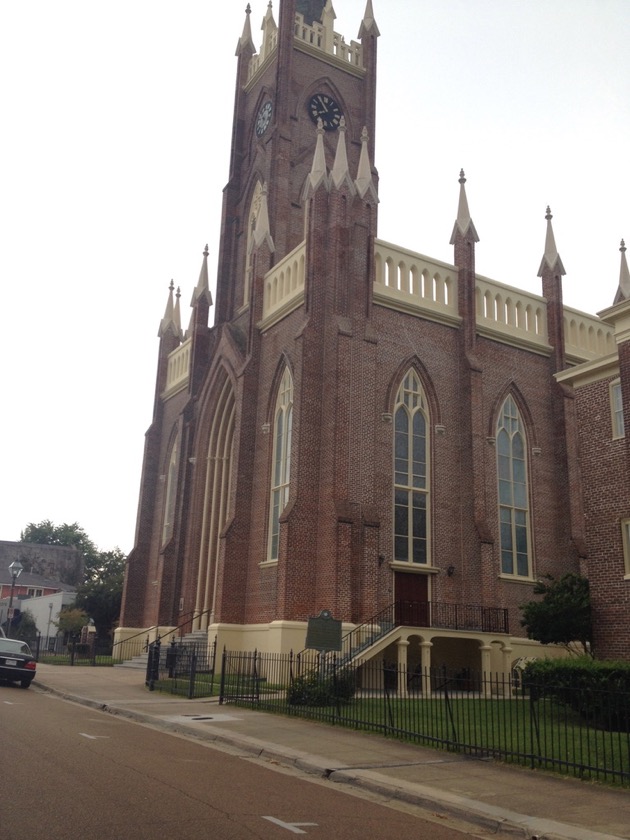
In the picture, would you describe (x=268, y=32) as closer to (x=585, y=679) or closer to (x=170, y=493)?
(x=170, y=493)

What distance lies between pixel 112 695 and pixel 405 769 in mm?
11438

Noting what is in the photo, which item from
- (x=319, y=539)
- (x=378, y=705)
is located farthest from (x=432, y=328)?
(x=378, y=705)

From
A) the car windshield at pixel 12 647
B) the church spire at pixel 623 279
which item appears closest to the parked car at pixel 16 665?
the car windshield at pixel 12 647

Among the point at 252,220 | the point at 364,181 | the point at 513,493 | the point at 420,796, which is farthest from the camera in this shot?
the point at 252,220

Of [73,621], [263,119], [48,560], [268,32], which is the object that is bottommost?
[73,621]

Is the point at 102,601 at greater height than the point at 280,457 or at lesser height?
lesser

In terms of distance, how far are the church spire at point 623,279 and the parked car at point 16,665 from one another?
88.3 ft

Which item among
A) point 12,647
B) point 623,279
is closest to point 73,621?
point 12,647

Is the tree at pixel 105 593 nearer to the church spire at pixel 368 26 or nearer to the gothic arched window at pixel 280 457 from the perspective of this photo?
the gothic arched window at pixel 280 457

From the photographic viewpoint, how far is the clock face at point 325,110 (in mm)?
39094

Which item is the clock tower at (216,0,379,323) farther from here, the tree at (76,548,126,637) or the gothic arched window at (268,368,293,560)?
the tree at (76,548,126,637)

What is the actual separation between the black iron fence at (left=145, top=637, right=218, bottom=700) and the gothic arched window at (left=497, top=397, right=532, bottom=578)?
10694 mm

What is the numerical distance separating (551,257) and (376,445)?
1211cm

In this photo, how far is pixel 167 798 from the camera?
8.39m
